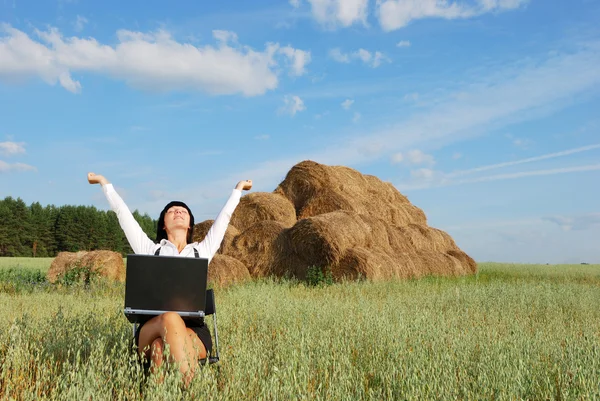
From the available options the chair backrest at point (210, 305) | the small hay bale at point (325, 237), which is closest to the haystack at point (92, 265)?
the small hay bale at point (325, 237)

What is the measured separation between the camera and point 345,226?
41.2 ft

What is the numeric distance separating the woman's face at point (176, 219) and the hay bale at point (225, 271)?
22.3ft

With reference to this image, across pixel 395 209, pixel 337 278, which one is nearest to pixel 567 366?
pixel 337 278

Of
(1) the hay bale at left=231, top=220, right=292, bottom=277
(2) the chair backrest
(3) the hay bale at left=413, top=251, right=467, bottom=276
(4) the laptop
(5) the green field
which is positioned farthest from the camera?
(3) the hay bale at left=413, top=251, right=467, bottom=276

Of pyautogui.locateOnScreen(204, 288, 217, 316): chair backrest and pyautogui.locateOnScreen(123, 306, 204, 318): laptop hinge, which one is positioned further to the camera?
pyautogui.locateOnScreen(204, 288, 217, 316): chair backrest

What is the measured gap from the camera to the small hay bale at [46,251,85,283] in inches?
578

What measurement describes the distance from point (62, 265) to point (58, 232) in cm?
3433

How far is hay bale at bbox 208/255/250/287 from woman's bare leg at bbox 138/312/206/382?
7337 mm

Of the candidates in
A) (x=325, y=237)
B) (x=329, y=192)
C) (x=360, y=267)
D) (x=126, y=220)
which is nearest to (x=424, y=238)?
(x=329, y=192)

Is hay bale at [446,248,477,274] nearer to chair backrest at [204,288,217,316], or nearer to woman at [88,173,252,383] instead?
woman at [88,173,252,383]

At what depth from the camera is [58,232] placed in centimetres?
4647

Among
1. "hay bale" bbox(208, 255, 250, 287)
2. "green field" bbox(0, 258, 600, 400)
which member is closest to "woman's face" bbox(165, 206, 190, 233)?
"green field" bbox(0, 258, 600, 400)

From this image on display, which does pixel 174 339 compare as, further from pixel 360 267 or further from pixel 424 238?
pixel 424 238

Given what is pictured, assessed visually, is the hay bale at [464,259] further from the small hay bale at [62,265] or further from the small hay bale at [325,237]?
the small hay bale at [62,265]
